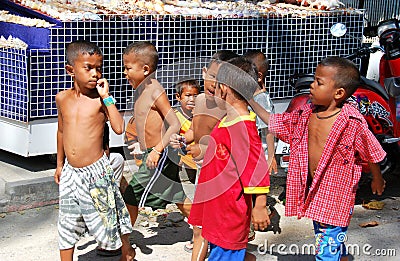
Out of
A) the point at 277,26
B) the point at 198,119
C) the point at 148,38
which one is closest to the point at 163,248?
the point at 198,119

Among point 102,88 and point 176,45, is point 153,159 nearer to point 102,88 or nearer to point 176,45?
point 102,88

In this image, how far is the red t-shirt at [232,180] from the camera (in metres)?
4.06

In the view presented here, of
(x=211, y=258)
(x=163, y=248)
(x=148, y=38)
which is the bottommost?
(x=163, y=248)

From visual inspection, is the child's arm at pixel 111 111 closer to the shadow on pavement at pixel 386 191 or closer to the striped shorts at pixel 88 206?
the striped shorts at pixel 88 206

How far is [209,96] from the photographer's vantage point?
4.90m

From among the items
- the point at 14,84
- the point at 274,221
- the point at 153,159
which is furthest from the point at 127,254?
the point at 14,84

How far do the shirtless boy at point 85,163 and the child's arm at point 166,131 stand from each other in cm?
32

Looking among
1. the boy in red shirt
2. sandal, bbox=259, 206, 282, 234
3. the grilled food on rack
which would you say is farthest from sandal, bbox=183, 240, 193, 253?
the grilled food on rack

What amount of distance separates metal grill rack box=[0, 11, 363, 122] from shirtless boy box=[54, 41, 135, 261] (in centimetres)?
181

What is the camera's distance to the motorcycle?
6.17 meters

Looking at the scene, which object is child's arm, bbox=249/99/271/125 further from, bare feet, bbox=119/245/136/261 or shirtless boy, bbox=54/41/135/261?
bare feet, bbox=119/245/136/261

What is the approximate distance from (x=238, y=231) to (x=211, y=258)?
27 cm

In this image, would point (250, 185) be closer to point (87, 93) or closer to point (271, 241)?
point (87, 93)

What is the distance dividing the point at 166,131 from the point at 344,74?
1.31 metres
